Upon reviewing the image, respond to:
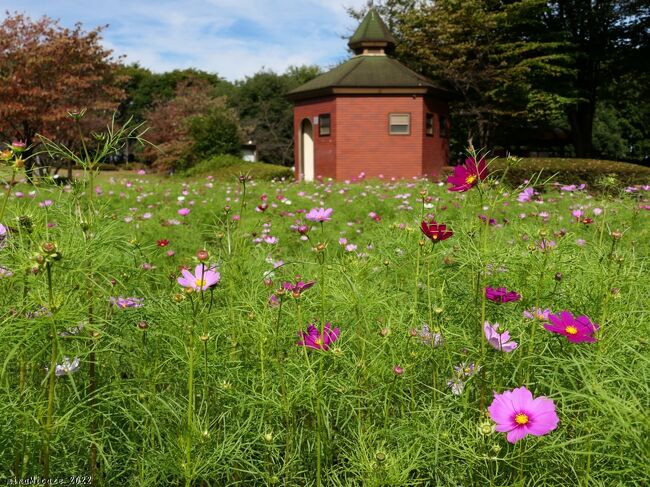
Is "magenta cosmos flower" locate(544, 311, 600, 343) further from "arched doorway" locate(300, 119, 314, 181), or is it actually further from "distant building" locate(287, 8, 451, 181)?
"arched doorway" locate(300, 119, 314, 181)

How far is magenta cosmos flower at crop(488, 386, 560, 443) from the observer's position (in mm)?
1248

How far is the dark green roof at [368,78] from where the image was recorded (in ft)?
63.2

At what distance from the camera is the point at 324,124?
65.8 feet

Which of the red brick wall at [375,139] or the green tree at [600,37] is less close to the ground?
the green tree at [600,37]

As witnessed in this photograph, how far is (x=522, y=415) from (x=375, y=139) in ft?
61.5

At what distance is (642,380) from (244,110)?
45.0m

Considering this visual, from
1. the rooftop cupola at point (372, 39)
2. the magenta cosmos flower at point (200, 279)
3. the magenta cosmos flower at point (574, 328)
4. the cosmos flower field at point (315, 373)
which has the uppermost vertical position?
the rooftop cupola at point (372, 39)

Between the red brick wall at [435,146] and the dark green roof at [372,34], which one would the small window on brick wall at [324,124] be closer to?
the red brick wall at [435,146]

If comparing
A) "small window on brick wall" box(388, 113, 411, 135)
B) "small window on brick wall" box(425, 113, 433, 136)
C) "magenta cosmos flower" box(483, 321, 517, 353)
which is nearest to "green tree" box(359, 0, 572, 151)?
"small window on brick wall" box(425, 113, 433, 136)

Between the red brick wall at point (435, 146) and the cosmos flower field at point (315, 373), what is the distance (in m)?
18.2

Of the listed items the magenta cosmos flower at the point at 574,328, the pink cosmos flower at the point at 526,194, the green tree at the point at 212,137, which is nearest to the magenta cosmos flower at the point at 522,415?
the magenta cosmos flower at the point at 574,328

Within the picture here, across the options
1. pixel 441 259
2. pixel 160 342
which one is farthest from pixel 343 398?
pixel 441 259

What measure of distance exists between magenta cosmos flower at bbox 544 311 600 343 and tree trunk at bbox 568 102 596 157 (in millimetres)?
27197

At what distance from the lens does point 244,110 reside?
1751 inches
